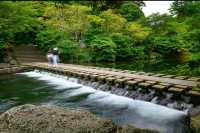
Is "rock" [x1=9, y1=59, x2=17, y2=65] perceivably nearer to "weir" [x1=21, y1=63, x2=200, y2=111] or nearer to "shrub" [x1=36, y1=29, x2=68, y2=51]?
"shrub" [x1=36, y1=29, x2=68, y2=51]

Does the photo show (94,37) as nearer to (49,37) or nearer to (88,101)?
(49,37)

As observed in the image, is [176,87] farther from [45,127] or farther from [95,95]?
[45,127]

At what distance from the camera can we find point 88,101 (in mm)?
11383

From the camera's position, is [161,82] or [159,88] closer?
[159,88]

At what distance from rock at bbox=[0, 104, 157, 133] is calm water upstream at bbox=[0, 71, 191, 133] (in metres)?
3.49

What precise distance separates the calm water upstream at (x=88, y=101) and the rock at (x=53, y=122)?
3.49 meters

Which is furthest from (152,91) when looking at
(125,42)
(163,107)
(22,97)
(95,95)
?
(125,42)

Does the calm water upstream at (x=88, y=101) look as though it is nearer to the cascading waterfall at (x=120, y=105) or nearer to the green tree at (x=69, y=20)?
the cascading waterfall at (x=120, y=105)

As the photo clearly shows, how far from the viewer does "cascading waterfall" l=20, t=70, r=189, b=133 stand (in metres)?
8.32

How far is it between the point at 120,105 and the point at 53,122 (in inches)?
233

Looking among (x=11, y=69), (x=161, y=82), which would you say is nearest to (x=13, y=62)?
(x=11, y=69)

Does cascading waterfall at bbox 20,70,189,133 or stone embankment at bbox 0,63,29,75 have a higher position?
cascading waterfall at bbox 20,70,189,133

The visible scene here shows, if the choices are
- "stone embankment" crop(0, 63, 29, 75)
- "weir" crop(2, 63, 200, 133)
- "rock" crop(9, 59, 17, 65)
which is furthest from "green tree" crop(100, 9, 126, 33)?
"weir" crop(2, 63, 200, 133)

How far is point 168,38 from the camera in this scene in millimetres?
33219
